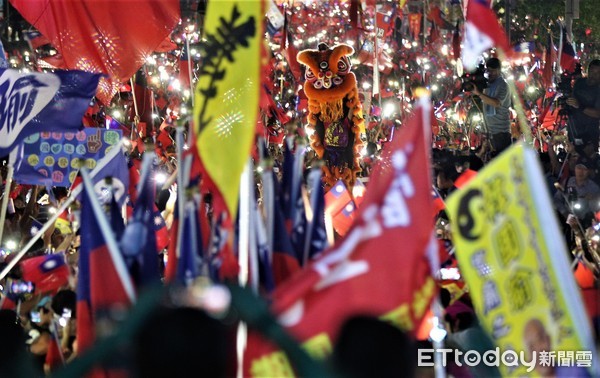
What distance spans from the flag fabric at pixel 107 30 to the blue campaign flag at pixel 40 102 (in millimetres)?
2480

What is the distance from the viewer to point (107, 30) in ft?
37.1

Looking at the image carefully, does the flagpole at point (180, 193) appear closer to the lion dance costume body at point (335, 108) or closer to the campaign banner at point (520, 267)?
the campaign banner at point (520, 267)

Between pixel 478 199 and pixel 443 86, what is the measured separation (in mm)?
35117

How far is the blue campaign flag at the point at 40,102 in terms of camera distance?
321 inches

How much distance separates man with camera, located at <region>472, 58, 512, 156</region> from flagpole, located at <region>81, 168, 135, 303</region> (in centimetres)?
680

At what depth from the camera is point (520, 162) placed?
379 centimetres

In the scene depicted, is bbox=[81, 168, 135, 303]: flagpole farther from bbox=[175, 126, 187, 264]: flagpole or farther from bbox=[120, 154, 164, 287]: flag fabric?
bbox=[175, 126, 187, 264]: flagpole

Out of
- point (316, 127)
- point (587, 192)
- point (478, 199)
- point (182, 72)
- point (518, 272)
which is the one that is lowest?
point (518, 272)

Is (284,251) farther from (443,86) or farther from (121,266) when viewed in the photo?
(443,86)

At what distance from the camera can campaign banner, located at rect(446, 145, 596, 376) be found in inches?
142

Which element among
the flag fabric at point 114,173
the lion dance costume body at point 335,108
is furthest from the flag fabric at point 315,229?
the lion dance costume body at point 335,108

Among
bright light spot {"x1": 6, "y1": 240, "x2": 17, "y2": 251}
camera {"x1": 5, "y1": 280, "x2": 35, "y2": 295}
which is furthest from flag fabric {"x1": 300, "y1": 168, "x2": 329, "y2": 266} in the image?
bright light spot {"x1": 6, "y1": 240, "x2": 17, "y2": 251}

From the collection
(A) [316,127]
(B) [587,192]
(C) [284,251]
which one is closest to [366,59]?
→ (A) [316,127]

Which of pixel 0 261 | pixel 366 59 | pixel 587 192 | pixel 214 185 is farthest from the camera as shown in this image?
pixel 366 59
